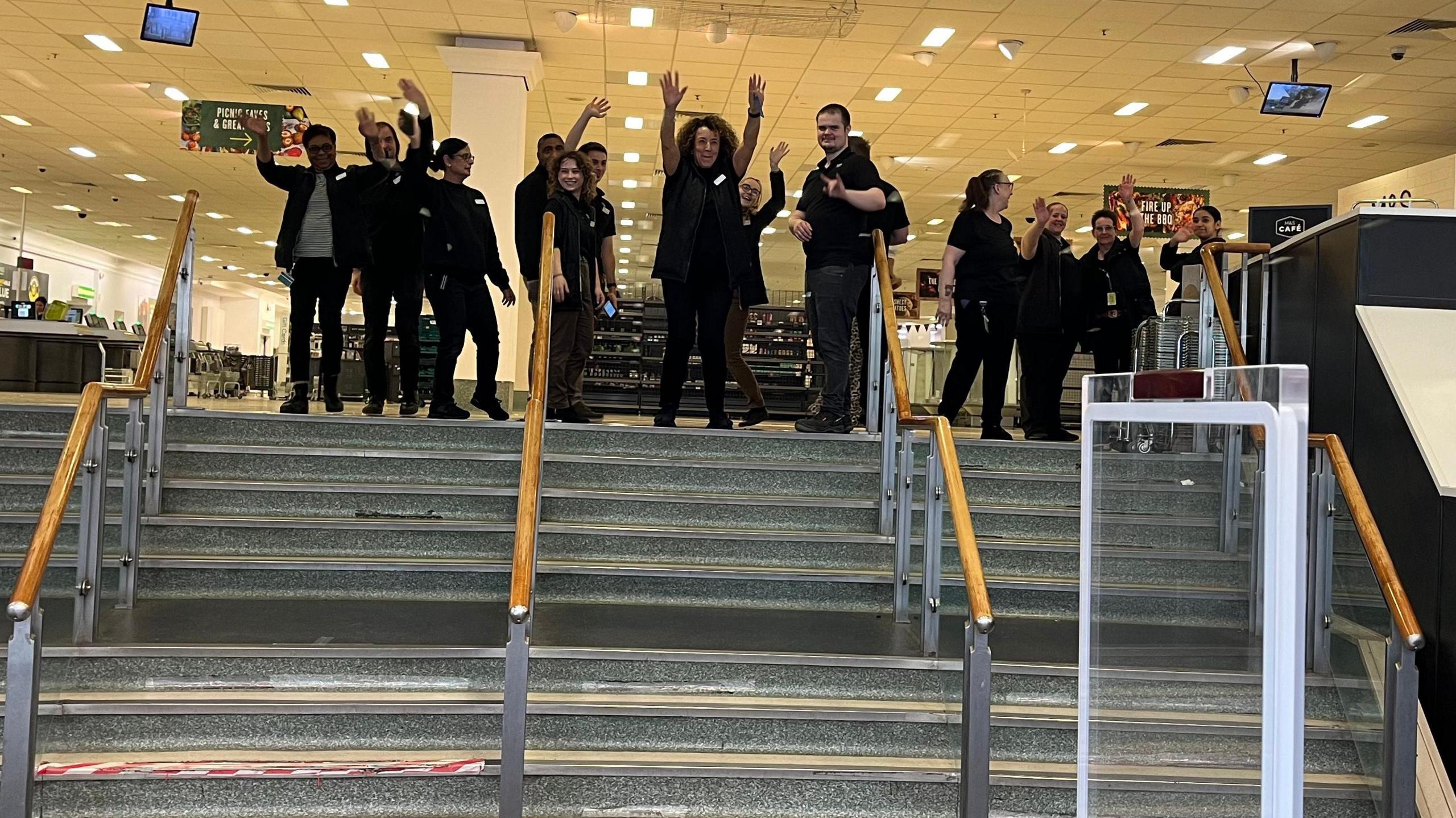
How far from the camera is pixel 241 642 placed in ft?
11.7

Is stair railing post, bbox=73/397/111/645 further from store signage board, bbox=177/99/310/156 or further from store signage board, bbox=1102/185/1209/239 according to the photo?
store signage board, bbox=1102/185/1209/239

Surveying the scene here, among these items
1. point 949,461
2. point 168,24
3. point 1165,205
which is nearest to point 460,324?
point 949,461

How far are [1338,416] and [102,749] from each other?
4.63 metres

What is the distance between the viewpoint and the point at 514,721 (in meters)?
3.00

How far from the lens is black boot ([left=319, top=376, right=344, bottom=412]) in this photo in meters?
6.06

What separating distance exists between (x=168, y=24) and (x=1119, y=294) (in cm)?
691

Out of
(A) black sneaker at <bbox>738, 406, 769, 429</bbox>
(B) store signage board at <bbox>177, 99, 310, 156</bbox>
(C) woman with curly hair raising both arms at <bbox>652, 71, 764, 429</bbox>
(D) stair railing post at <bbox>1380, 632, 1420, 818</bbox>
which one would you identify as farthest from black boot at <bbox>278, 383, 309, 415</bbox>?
(B) store signage board at <bbox>177, 99, 310, 156</bbox>

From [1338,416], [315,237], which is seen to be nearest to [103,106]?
[315,237]

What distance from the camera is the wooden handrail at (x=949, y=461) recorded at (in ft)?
10.1

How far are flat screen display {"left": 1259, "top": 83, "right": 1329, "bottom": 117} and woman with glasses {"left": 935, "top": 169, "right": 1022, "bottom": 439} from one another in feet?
15.8

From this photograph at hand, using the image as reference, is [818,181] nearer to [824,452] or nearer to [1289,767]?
[824,452]

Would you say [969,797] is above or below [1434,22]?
below

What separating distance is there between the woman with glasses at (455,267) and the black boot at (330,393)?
0.59m

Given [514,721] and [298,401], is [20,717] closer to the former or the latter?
[514,721]
